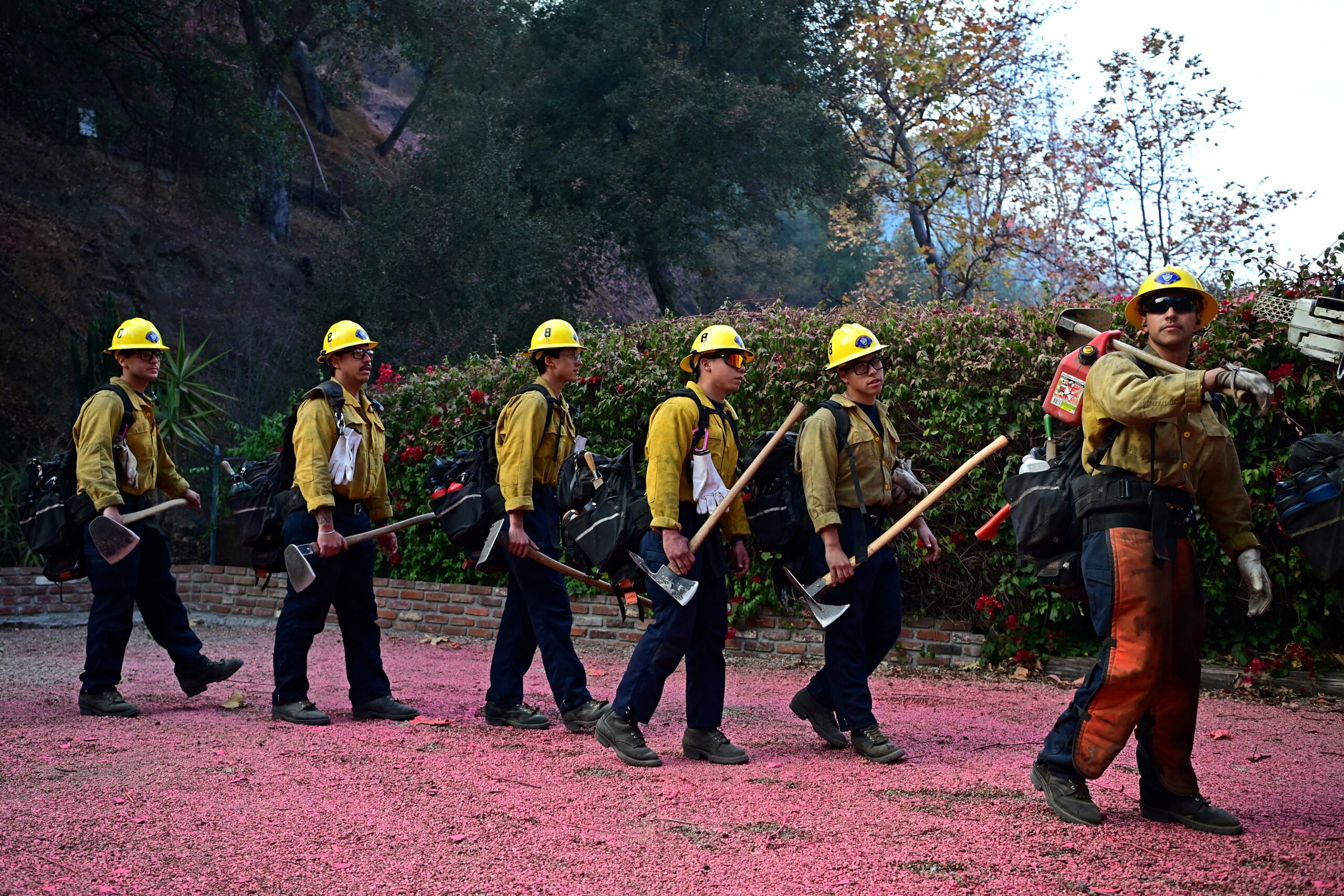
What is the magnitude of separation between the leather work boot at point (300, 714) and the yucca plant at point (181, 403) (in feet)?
26.0

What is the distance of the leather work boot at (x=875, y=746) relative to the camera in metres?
5.25

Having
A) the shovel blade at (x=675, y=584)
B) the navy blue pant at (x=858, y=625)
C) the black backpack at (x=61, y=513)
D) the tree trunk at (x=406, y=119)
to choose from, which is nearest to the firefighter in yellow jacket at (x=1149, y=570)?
the navy blue pant at (x=858, y=625)

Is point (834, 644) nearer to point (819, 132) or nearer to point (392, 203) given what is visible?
point (392, 203)

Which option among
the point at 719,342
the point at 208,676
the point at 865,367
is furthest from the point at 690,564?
the point at 208,676

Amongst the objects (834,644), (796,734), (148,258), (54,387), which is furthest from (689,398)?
(148,258)

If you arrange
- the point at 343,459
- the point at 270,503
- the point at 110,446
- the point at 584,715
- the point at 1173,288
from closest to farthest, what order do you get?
the point at 1173,288, the point at 584,715, the point at 343,459, the point at 110,446, the point at 270,503

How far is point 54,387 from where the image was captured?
1812 cm

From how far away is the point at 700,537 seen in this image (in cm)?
534

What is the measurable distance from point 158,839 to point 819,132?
71.2 ft

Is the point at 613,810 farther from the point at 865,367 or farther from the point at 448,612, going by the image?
the point at 448,612

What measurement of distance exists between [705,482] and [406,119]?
28.3 metres

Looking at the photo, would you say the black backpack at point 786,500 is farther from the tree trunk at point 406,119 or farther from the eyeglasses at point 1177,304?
the tree trunk at point 406,119

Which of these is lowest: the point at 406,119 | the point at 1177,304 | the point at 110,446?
the point at 110,446

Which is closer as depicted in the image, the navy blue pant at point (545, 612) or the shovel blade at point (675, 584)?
the shovel blade at point (675, 584)
